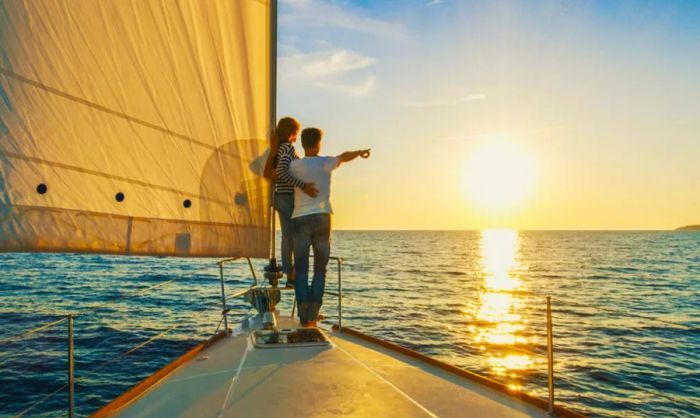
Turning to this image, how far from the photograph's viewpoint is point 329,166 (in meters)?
4.48

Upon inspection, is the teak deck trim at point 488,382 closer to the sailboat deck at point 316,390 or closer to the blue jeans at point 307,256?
the sailboat deck at point 316,390

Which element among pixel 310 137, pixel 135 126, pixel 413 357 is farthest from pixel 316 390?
pixel 310 137

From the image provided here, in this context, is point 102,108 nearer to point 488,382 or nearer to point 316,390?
point 316,390

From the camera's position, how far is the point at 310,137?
15.2 feet

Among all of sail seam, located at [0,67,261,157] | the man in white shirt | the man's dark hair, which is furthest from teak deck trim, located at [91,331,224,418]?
the man's dark hair

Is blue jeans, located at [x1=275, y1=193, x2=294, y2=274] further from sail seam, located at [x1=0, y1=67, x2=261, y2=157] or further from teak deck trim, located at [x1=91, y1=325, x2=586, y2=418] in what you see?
teak deck trim, located at [x1=91, y1=325, x2=586, y2=418]

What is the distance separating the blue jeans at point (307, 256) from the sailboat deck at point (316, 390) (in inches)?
38.0

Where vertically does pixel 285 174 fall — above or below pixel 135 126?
below

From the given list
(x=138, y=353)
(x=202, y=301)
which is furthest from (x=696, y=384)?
(x=202, y=301)

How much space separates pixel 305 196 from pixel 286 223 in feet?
1.46

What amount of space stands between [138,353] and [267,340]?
8.44m

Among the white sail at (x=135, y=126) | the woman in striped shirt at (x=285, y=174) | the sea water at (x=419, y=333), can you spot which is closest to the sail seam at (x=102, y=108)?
the white sail at (x=135, y=126)

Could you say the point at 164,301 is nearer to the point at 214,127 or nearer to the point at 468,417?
the point at 214,127

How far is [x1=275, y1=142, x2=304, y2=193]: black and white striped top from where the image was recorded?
4.44m
